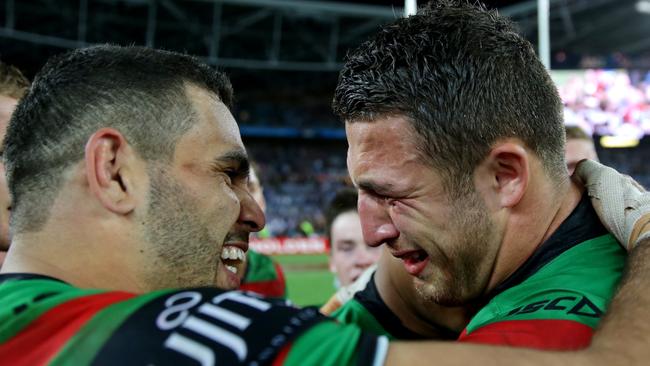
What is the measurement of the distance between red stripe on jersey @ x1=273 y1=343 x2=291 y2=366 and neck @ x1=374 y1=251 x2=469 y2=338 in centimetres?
126

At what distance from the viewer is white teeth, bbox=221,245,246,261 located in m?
1.77

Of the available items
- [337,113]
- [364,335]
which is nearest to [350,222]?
[337,113]

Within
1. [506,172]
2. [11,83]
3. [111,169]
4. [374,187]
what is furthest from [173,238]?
[11,83]

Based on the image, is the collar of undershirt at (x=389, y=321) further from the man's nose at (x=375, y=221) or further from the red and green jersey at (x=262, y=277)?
the red and green jersey at (x=262, y=277)

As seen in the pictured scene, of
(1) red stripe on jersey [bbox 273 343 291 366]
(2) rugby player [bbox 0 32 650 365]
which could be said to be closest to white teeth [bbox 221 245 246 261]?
(2) rugby player [bbox 0 32 650 365]

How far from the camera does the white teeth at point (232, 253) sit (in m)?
1.77

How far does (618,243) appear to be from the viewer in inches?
71.2

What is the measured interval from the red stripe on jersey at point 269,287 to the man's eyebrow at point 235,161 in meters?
2.89

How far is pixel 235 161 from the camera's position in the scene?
1747mm

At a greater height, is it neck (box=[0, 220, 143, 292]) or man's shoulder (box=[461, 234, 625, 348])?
neck (box=[0, 220, 143, 292])

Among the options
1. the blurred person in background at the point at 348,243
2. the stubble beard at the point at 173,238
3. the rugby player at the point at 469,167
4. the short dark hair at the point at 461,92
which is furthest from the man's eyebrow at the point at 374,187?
the blurred person in background at the point at 348,243

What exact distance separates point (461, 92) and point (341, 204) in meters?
3.44

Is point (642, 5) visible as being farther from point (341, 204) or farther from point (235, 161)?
point (235, 161)

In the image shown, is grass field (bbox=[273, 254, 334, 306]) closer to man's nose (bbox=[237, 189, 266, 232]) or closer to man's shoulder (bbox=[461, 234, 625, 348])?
man's nose (bbox=[237, 189, 266, 232])
